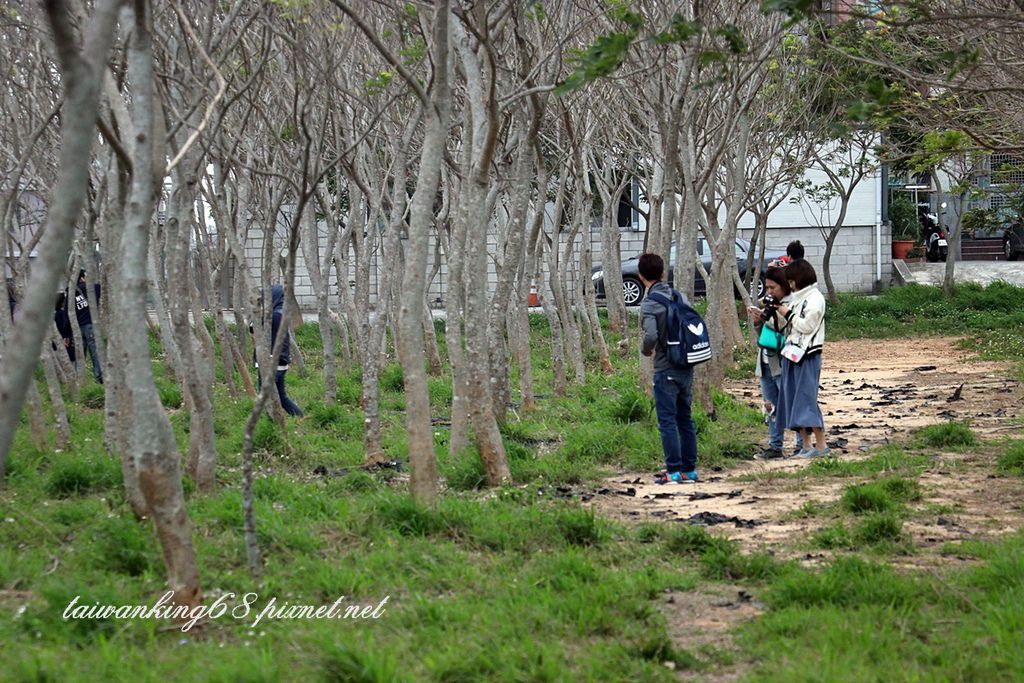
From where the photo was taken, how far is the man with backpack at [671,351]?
339 inches

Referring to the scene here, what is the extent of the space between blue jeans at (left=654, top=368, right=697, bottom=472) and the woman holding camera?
1.30 metres

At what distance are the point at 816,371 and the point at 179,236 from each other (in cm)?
525

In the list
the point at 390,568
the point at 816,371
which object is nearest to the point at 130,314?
the point at 390,568

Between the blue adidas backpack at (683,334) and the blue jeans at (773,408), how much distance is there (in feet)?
5.42

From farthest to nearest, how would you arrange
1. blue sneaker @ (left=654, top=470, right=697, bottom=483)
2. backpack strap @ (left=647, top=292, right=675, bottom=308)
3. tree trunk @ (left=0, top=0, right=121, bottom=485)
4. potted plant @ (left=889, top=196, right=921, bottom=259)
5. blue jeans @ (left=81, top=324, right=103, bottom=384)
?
potted plant @ (left=889, top=196, right=921, bottom=259) → blue jeans @ (left=81, top=324, right=103, bottom=384) → blue sneaker @ (left=654, top=470, right=697, bottom=483) → backpack strap @ (left=647, top=292, right=675, bottom=308) → tree trunk @ (left=0, top=0, right=121, bottom=485)

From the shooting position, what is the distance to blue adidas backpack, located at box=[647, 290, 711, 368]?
337 inches

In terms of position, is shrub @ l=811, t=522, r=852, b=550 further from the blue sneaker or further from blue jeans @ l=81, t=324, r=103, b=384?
blue jeans @ l=81, t=324, r=103, b=384

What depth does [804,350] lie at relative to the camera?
9.52 meters

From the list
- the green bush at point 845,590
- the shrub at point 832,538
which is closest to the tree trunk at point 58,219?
the green bush at point 845,590

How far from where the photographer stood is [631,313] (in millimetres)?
28469

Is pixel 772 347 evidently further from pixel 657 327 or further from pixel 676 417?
pixel 657 327

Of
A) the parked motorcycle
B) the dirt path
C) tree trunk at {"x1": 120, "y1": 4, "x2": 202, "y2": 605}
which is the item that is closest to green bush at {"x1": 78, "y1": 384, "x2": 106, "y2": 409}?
the dirt path

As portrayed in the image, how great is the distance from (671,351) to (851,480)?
1.63 meters

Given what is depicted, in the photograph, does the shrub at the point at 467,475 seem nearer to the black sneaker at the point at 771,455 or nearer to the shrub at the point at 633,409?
the black sneaker at the point at 771,455
